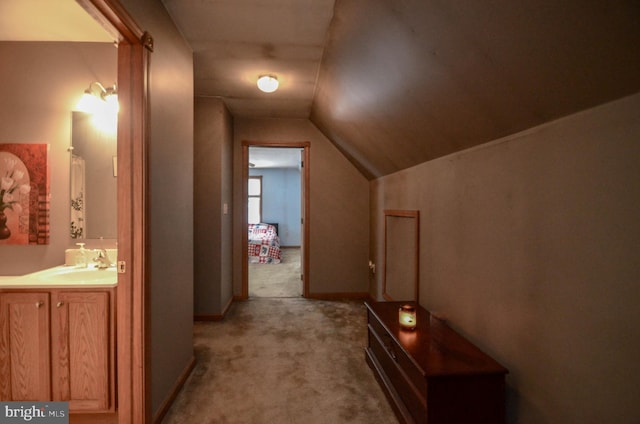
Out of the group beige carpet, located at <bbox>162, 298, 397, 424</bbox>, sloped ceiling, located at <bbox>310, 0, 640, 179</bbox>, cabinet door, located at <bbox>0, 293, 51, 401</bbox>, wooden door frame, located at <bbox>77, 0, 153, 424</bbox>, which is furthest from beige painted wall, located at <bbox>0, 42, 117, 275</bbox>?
sloped ceiling, located at <bbox>310, 0, 640, 179</bbox>

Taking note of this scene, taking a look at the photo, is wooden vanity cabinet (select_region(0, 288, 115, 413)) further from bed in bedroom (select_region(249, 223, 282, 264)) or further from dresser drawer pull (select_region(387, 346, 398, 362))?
bed in bedroom (select_region(249, 223, 282, 264))

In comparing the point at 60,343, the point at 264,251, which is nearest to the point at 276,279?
the point at 264,251

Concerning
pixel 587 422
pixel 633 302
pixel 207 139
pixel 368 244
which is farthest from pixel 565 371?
pixel 207 139

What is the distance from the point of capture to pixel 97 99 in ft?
7.38

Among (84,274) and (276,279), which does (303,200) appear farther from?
(84,274)

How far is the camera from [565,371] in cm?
111

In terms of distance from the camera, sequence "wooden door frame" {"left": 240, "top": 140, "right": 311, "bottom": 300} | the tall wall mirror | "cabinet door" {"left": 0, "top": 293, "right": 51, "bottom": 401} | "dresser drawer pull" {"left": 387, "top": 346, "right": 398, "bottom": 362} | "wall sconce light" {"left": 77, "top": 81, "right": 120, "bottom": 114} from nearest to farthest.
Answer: "cabinet door" {"left": 0, "top": 293, "right": 51, "bottom": 401} → "dresser drawer pull" {"left": 387, "top": 346, "right": 398, "bottom": 362} → "wall sconce light" {"left": 77, "top": 81, "right": 120, "bottom": 114} → the tall wall mirror → "wooden door frame" {"left": 240, "top": 140, "right": 311, "bottom": 300}

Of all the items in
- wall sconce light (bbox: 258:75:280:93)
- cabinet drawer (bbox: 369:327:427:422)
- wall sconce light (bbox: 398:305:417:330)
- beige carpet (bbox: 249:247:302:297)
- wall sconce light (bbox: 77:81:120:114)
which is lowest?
beige carpet (bbox: 249:247:302:297)

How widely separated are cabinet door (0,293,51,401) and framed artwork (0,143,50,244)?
71 centimetres

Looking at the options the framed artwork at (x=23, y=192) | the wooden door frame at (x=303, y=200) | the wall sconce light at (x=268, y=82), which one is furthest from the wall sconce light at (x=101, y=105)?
the wooden door frame at (x=303, y=200)

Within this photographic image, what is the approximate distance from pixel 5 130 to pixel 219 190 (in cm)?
169

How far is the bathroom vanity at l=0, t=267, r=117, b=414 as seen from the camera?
1684 mm

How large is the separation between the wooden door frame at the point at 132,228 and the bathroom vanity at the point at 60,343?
0.17m

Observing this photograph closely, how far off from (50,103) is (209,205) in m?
1.56
